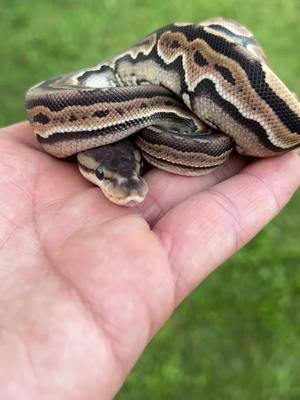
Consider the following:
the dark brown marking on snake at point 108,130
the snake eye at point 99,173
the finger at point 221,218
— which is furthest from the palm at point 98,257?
the dark brown marking on snake at point 108,130

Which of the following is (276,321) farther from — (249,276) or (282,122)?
(282,122)

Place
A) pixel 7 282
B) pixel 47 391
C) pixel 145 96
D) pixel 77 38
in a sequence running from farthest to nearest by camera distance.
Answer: pixel 77 38 < pixel 145 96 < pixel 7 282 < pixel 47 391

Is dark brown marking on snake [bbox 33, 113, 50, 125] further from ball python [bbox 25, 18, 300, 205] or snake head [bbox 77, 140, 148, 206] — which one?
snake head [bbox 77, 140, 148, 206]

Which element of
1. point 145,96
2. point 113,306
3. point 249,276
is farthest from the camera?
point 249,276

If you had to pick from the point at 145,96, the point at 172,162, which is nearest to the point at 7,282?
the point at 172,162

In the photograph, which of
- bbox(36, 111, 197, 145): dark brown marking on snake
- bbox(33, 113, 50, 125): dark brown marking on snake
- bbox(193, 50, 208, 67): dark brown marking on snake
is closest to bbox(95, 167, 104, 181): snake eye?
bbox(36, 111, 197, 145): dark brown marking on snake

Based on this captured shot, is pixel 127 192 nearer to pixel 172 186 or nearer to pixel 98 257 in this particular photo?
pixel 172 186

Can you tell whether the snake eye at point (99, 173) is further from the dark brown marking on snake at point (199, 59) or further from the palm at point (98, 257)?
the dark brown marking on snake at point (199, 59)

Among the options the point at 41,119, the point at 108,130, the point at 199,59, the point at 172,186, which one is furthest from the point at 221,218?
the point at 41,119
